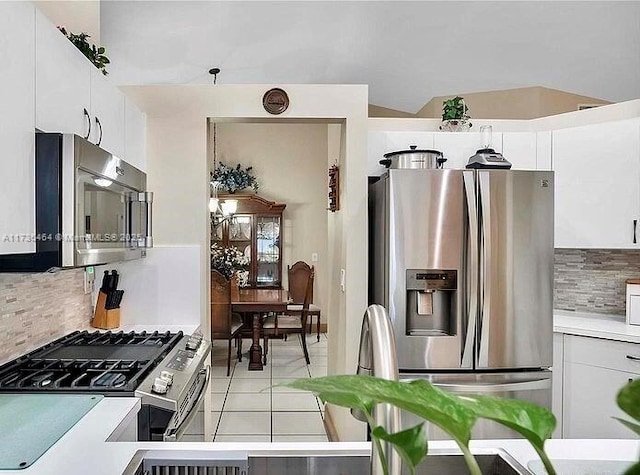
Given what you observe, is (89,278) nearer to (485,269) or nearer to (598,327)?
(485,269)

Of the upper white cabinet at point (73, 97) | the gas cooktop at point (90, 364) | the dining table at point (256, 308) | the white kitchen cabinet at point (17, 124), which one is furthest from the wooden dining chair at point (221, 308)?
the white kitchen cabinet at point (17, 124)

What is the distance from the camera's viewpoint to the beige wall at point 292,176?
7285 millimetres

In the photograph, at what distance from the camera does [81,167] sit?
1686mm

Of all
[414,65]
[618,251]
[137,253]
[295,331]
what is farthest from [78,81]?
[295,331]

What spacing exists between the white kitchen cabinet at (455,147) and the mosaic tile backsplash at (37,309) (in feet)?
7.30

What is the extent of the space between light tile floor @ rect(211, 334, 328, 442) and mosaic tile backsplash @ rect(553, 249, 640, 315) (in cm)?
193

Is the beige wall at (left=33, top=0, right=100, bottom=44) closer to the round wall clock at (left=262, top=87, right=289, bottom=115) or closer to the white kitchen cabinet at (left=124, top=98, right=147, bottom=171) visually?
the white kitchen cabinet at (left=124, top=98, right=147, bottom=171)

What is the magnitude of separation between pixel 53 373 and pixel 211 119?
5.93 feet

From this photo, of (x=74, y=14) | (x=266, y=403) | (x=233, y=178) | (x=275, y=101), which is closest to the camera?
(x=74, y=14)

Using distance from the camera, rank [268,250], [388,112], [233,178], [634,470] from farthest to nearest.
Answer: [268,250] < [233,178] < [388,112] < [634,470]

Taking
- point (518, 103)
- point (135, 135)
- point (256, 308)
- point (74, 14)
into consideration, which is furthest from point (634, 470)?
point (256, 308)

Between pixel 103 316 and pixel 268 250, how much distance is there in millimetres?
4364

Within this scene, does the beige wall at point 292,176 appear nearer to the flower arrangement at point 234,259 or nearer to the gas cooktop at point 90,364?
the flower arrangement at point 234,259

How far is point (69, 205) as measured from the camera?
1.62m
